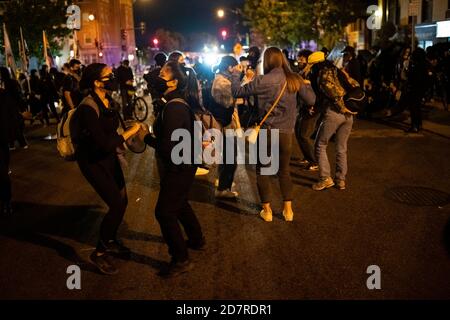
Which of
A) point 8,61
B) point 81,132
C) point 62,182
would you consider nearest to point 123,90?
point 8,61

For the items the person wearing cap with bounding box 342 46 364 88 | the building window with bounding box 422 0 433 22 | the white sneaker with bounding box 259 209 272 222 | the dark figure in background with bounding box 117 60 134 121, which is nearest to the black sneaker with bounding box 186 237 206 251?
the white sneaker with bounding box 259 209 272 222

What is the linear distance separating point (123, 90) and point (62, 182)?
7.80 m

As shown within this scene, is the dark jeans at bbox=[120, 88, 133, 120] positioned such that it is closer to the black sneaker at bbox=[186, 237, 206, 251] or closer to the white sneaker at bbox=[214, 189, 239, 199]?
the white sneaker at bbox=[214, 189, 239, 199]

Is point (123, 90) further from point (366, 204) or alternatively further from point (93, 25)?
point (93, 25)

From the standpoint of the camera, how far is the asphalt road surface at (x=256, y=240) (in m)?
4.34

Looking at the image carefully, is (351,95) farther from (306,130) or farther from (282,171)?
(282,171)

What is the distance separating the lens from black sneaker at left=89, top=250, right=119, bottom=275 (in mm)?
4695

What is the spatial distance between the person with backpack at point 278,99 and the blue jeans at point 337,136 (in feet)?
4.51

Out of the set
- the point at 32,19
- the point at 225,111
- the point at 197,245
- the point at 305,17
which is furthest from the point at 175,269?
the point at 305,17

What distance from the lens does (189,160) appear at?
14.7 ft

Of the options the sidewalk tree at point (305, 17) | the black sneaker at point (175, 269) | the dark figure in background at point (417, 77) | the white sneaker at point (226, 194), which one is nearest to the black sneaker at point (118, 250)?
the black sneaker at point (175, 269)

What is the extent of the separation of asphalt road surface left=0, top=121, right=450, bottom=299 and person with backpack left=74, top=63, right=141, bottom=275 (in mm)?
417

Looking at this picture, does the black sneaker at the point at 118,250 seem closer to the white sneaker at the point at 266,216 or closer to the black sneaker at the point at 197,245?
the black sneaker at the point at 197,245

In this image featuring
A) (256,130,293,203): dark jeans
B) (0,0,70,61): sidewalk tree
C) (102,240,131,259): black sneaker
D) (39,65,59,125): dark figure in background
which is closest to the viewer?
(102,240,131,259): black sneaker
